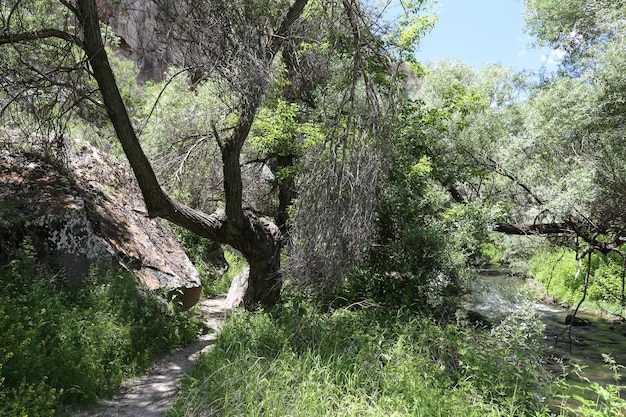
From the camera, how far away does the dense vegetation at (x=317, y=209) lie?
4398mm

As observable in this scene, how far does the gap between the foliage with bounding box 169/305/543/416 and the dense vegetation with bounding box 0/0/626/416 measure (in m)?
0.03

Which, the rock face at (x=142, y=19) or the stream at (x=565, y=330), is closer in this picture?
the rock face at (x=142, y=19)

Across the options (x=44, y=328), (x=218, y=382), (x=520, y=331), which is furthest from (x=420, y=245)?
(x=44, y=328)

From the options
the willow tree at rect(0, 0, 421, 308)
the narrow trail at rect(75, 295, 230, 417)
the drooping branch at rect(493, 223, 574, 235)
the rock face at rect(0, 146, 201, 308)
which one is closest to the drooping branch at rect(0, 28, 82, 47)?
the willow tree at rect(0, 0, 421, 308)

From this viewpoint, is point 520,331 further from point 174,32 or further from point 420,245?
point 174,32

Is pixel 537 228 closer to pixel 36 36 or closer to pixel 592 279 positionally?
pixel 592 279

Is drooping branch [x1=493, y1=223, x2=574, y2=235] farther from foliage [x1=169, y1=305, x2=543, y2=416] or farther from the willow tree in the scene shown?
the willow tree

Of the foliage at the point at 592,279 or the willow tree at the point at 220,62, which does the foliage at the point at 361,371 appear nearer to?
the willow tree at the point at 220,62

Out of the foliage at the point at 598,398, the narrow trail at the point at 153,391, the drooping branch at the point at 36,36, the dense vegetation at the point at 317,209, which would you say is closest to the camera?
the foliage at the point at 598,398

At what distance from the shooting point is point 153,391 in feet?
15.9

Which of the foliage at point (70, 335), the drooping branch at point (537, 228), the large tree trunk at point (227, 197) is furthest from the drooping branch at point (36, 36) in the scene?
the drooping branch at point (537, 228)

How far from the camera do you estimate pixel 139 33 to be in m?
5.87

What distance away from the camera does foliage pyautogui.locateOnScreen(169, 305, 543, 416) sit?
13.1 feet

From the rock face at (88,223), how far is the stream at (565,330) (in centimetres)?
502
